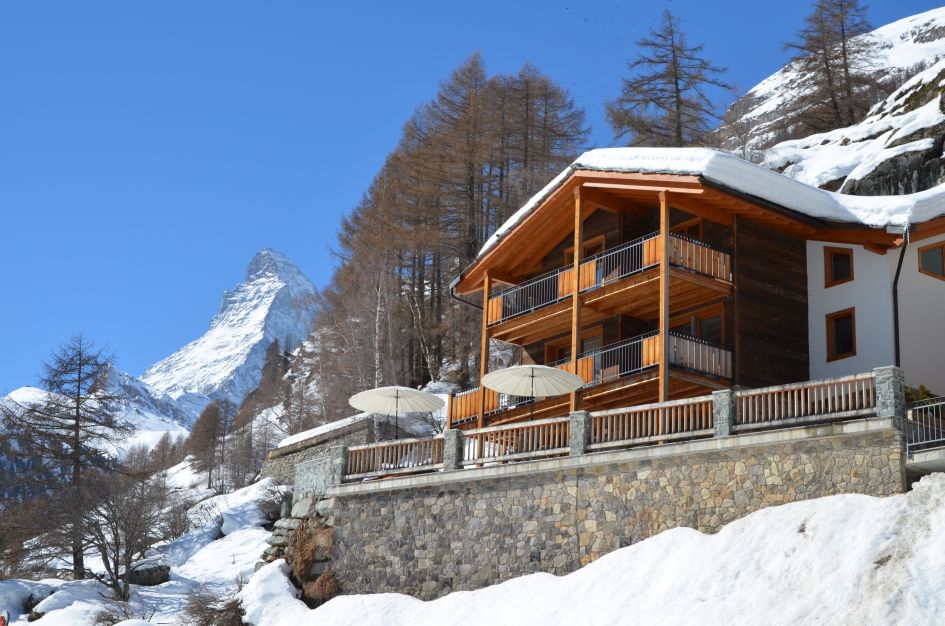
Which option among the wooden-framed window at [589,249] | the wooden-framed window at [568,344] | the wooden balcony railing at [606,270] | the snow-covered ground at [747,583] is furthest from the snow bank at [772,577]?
the wooden-framed window at [589,249]

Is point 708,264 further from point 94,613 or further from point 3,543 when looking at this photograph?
point 3,543

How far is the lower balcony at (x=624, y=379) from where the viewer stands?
25828mm

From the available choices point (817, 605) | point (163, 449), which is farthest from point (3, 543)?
point (163, 449)

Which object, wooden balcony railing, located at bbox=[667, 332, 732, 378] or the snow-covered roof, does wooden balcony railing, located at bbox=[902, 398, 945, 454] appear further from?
the snow-covered roof

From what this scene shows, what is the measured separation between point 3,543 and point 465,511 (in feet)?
55.4

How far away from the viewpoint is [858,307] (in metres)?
26.0

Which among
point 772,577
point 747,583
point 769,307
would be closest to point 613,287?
point 769,307

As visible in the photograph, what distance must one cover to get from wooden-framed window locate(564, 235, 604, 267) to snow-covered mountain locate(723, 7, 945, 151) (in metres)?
27.9

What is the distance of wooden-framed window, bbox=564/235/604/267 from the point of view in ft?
100

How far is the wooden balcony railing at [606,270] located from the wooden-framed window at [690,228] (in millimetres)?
1017

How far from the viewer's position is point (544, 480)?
22.9m

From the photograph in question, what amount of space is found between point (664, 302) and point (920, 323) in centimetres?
567

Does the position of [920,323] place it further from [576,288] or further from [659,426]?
[576,288]

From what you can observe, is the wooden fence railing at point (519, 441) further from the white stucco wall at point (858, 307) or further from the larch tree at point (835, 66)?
the larch tree at point (835, 66)
